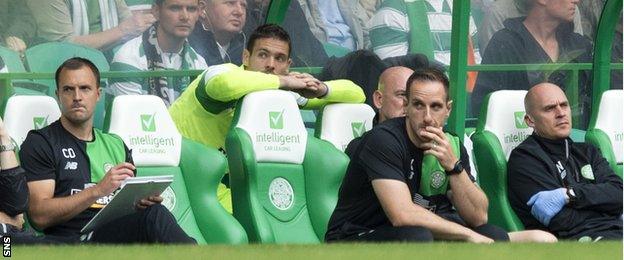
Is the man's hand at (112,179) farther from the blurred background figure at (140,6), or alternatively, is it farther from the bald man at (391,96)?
the blurred background figure at (140,6)

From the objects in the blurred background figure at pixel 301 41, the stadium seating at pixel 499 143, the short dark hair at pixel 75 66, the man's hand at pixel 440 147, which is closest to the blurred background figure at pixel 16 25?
the short dark hair at pixel 75 66

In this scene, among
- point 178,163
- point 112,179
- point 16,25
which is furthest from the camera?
point 16,25

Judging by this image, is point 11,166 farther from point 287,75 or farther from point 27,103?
point 287,75

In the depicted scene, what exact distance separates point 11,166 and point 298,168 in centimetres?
241

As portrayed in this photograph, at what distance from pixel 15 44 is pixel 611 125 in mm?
4114

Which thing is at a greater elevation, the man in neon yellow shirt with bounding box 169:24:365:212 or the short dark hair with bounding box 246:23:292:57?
the short dark hair with bounding box 246:23:292:57

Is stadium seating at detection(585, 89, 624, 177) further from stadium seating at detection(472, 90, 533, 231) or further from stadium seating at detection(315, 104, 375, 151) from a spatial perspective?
stadium seating at detection(315, 104, 375, 151)

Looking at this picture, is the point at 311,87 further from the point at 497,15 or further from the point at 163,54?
the point at 497,15

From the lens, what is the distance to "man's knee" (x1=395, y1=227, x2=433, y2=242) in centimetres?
884

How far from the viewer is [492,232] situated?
9.39 m

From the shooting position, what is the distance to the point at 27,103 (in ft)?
32.8

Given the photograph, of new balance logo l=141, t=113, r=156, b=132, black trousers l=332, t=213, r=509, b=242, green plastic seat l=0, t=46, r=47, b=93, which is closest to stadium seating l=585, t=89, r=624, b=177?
black trousers l=332, t=213, r=509, b=242

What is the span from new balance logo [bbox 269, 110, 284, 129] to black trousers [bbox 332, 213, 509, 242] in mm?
1391

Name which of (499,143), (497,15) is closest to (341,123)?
(499,143)
